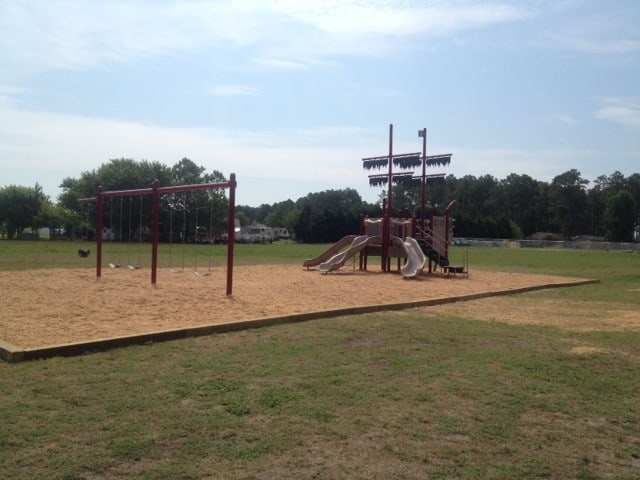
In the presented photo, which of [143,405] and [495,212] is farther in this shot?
[495,212]

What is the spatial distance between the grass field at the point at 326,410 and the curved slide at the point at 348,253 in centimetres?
1446

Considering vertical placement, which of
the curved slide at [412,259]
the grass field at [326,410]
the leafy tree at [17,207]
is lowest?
the grass field at [326,410]

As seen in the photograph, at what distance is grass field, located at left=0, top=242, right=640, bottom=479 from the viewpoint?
4.15 meters

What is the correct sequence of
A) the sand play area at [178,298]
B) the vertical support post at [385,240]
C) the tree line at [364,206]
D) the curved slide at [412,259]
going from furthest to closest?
1. the tree line at [364,206]
2. the vertical support post at [385,240]
3. the curved slide at [412,259]
4. the sand play area at [178,298]

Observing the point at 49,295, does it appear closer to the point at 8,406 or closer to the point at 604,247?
the point at 8,406

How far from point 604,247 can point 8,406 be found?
80518 millimetres

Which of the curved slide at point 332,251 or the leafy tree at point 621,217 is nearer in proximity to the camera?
the curved slide at point 332,251

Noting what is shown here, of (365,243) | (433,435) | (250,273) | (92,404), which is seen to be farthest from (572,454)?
(365,243)

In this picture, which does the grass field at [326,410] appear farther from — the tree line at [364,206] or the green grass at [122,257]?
the tree line at [364,206]

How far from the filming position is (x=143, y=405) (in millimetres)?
5309

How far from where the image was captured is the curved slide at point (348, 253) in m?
23.3

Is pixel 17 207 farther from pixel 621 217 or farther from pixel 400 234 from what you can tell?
pixel 621 217

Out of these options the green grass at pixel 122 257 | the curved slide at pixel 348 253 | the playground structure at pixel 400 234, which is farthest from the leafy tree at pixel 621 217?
the curved slide at pixel 348 253

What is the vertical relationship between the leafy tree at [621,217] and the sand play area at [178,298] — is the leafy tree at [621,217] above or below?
above
